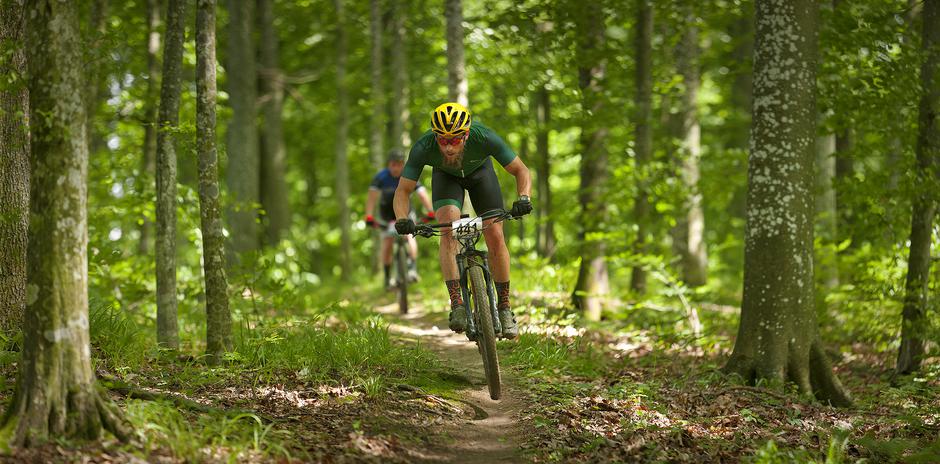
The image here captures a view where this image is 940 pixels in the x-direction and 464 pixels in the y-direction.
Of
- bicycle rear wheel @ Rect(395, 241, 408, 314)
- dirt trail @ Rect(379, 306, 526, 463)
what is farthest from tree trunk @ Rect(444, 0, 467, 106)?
dirt trail @ Rect(379, 306, 526, 463)

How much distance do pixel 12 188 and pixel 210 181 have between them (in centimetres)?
157

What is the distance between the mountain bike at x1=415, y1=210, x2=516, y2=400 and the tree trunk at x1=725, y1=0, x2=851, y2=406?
108 inches

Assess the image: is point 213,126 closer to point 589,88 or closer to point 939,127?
point 589,88

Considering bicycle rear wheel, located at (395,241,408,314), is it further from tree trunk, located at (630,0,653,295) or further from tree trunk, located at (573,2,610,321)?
tree trunk, located at (630,0,653,295)

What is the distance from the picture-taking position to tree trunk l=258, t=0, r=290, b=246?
18375 mm

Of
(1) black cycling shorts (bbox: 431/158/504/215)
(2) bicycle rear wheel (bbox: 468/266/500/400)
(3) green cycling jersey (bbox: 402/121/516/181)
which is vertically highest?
(3) green cycling jersey (bbox: 402/121/516/181)

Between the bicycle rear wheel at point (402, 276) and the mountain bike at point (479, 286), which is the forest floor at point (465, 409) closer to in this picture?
the mountain bike at point (479, 286)

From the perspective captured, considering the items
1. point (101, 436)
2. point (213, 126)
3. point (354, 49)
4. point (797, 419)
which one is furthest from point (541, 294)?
point (354, 49)

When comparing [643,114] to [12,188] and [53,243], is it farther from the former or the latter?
[53,243]

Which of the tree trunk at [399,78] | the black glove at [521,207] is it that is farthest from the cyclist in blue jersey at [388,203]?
the black glove at [521,207]

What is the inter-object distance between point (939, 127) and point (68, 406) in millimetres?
8856

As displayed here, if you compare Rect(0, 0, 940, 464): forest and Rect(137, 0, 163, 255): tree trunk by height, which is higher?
Rect(137, 0, 163, 255): tree trunk

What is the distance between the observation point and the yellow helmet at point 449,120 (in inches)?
254

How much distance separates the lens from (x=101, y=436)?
14.3ft
